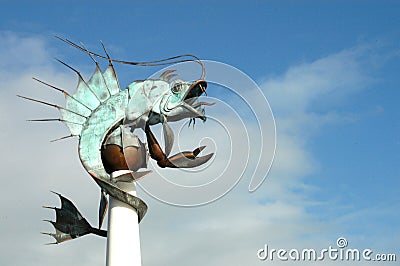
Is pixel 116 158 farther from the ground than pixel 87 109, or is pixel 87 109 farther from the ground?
pixel 87 109

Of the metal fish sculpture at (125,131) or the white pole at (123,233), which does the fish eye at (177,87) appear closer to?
the metal fish sculpture at (125,131)

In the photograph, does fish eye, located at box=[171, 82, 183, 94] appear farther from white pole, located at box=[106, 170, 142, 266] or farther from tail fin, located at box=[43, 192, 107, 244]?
tail fin, located at box=[43, 192, 107, 244]

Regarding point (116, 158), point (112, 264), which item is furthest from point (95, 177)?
point (112, 264)

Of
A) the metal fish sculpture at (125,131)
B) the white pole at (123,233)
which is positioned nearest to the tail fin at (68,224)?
the metal fish sculpture at (125,131)

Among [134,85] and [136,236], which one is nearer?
[136,236]

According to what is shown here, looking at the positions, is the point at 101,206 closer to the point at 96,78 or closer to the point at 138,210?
the point at 138,210

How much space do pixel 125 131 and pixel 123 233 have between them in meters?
2.28

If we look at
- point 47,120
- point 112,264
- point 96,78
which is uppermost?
point 96,78

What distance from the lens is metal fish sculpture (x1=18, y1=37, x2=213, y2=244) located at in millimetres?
15820

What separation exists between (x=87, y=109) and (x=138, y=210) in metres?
2.75

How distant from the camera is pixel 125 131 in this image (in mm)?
15969

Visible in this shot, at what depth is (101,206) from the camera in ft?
53.0

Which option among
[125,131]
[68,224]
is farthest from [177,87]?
[68,224]

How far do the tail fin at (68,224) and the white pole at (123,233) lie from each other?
43.6 inches
